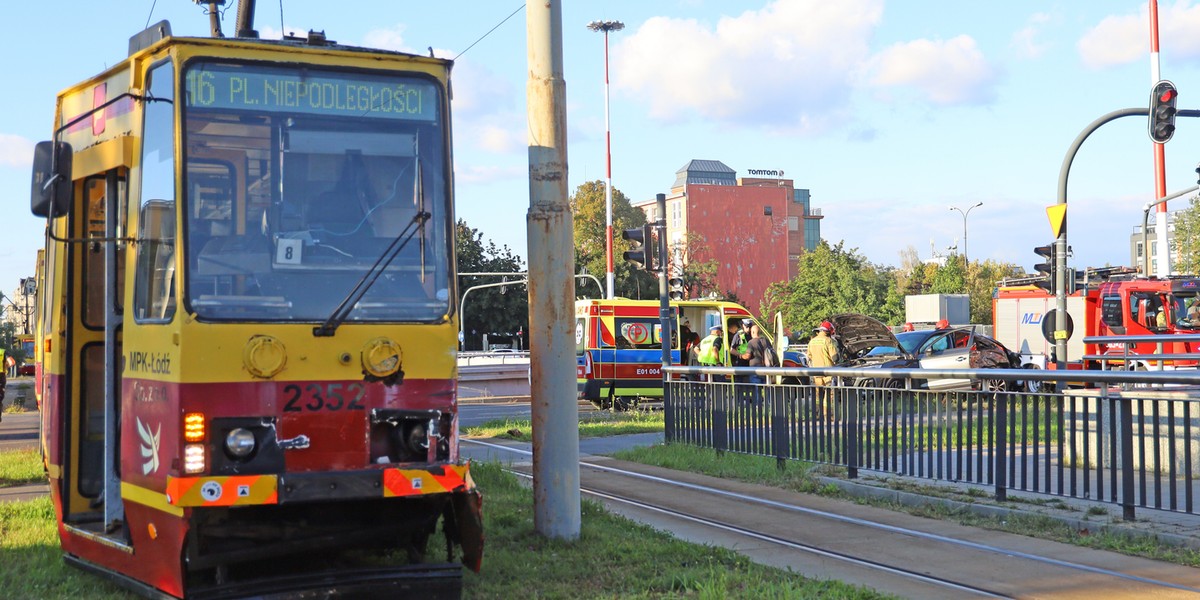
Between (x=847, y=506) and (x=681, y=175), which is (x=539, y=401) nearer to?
(x=847, y=506)

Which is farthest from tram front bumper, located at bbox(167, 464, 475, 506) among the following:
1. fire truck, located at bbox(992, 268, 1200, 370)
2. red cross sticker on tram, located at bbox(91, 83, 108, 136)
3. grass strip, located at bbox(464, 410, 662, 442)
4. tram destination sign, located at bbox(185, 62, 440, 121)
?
fire truck, located at bbox(992, 268, 1200, 370)

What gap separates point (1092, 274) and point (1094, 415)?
29.2m

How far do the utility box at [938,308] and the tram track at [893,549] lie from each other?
4069cm

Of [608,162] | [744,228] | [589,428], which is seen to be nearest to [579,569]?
[589,428]

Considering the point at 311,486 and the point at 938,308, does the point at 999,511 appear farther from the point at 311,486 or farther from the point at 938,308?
the point at 938,308

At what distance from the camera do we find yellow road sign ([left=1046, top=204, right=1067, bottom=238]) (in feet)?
56.0

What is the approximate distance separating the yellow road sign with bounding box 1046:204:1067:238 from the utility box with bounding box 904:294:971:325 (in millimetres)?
33652

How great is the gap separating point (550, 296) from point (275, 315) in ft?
8.62

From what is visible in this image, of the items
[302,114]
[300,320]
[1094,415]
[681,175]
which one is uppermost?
[681,175]

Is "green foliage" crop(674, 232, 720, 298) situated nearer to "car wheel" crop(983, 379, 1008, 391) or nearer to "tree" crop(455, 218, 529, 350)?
"tree" crop(455, 218, 529, 350)

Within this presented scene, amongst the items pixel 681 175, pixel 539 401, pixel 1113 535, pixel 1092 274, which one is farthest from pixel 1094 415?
pixel 681 175

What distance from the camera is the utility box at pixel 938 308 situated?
166ft

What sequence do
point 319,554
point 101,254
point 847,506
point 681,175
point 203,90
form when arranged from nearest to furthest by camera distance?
point 203,90 → point 319,554 → point 101,254 → point 847,506 → point 681,175

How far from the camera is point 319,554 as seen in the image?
725 centimetres
